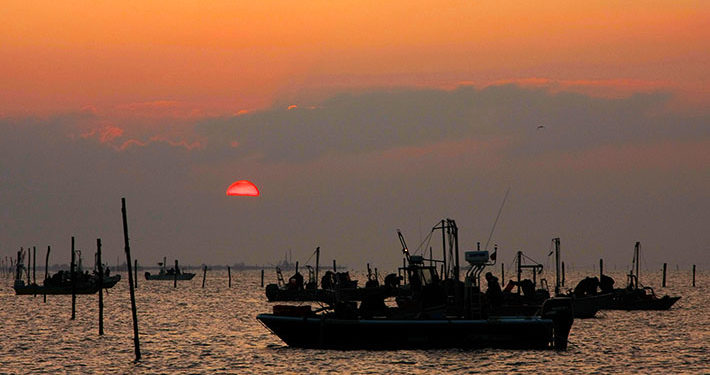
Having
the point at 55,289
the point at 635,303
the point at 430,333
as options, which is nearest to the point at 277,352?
the point at 430,333

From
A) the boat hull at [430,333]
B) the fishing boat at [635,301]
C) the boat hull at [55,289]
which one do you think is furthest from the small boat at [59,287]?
the boat hull at [430,333]

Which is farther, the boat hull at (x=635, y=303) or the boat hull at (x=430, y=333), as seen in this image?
the boat hull at (x=635, y=303)

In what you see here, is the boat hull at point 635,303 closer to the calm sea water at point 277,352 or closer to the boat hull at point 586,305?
the calm sea water at point 277,352

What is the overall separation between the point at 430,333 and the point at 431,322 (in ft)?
1.65

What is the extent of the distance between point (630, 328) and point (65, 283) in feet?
227

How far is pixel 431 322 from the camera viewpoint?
137 feet

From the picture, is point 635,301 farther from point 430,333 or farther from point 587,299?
point 430,333

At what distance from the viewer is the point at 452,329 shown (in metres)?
41.8

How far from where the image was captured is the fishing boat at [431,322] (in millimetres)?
41781

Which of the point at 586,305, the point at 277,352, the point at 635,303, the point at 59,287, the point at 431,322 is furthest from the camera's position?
the point at 59,287

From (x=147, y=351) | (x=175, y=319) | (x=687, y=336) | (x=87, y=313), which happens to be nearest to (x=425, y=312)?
(x=147, y=351)

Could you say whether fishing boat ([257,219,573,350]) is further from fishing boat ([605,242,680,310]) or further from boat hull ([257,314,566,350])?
fishing boat ([605,242,680,310])

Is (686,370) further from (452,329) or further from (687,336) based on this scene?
(687,336)

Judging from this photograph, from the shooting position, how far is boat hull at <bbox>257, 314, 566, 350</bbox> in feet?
137
